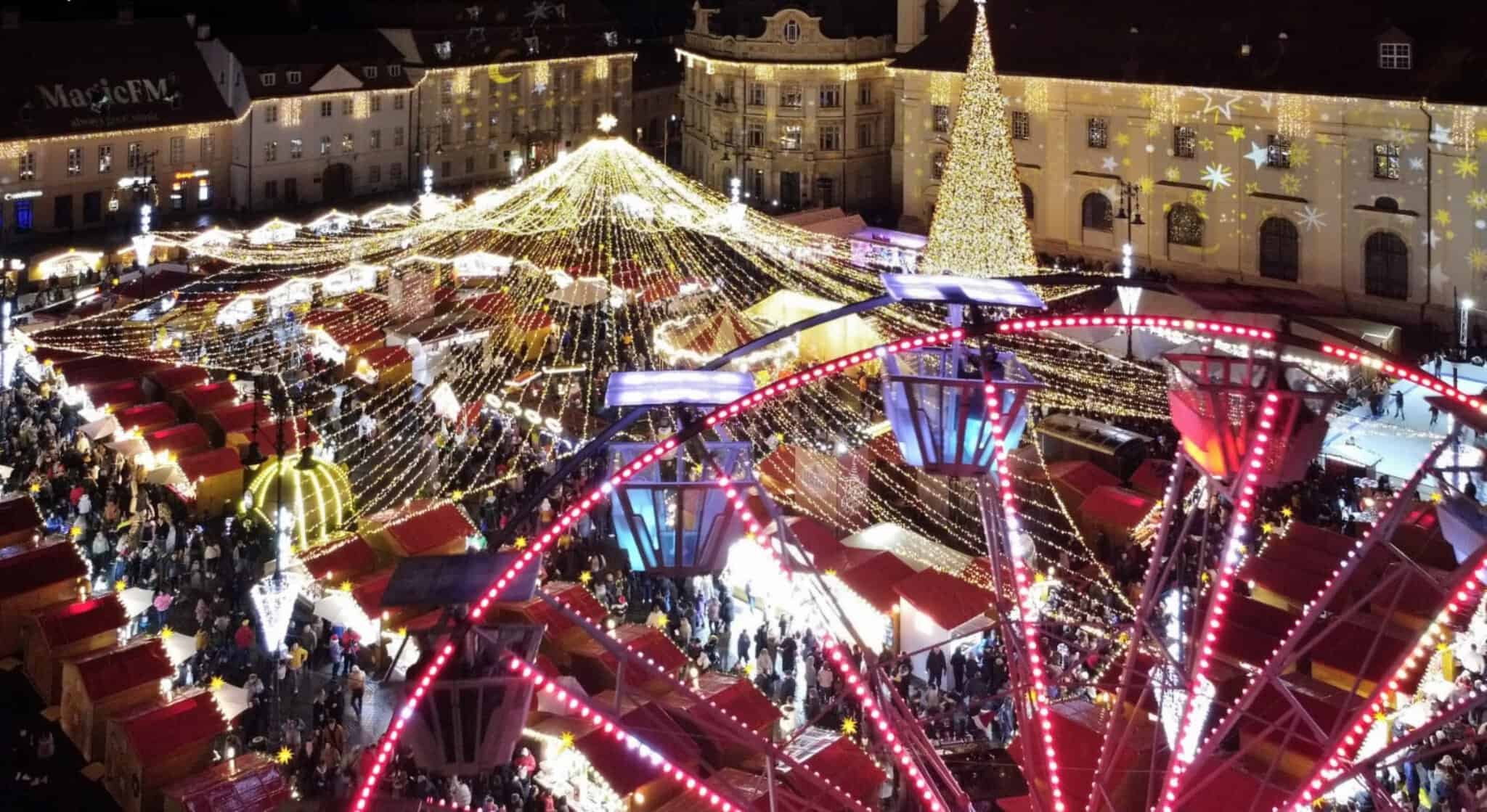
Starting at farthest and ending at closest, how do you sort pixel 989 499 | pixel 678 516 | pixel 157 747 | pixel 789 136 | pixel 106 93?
pixel 789 136 < pixel 106 93 < pixel 157 747 < pixel 989 499 < pixel 678 516

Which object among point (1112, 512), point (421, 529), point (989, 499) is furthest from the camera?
point (1112, 512)

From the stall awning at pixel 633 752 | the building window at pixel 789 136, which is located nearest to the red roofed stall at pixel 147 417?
the stall awning at pixel 633 752

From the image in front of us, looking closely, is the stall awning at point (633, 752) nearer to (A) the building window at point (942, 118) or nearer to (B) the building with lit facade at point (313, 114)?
(A) the building window at point (942, 118)

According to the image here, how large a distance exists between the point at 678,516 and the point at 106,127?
42625mm

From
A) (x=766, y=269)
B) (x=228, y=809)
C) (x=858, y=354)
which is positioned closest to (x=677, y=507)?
(x=858, y=354)

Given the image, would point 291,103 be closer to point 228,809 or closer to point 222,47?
point 222,47

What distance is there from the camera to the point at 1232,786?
485 inches

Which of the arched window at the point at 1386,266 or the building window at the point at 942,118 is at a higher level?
the building window at the point at 942,118

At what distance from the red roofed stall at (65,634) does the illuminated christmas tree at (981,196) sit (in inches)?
735

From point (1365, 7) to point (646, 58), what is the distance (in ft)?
134

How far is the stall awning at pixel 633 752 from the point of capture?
46.2 feet

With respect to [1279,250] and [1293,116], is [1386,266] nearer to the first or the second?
[1279,250]

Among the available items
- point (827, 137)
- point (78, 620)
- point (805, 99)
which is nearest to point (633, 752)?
point (78, 620)

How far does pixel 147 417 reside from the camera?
25531 millimetres
